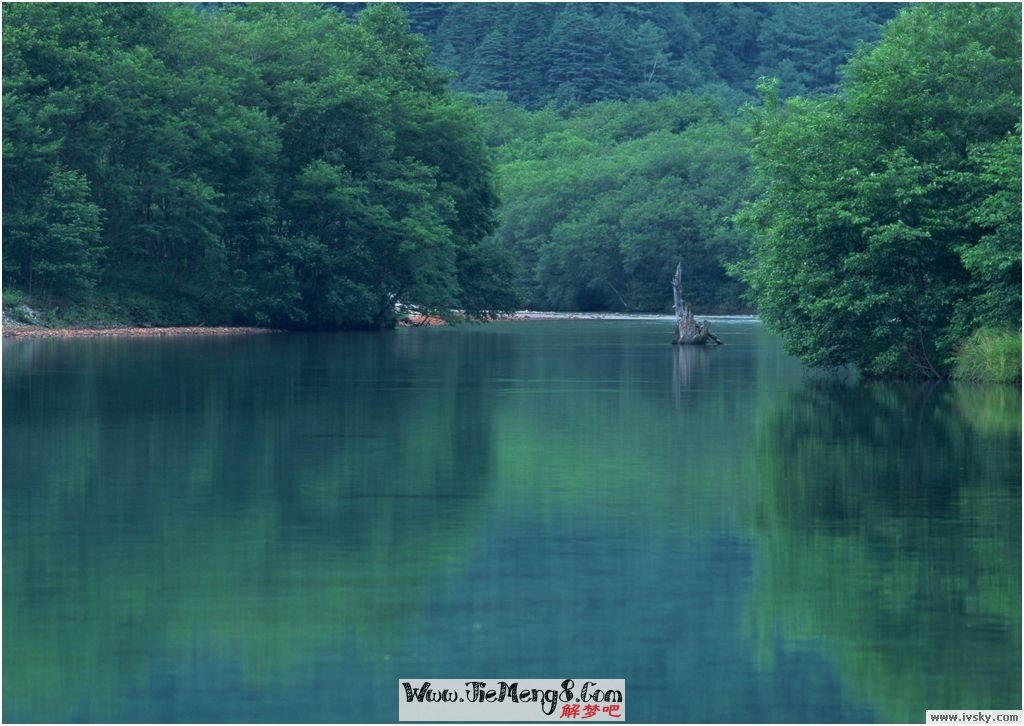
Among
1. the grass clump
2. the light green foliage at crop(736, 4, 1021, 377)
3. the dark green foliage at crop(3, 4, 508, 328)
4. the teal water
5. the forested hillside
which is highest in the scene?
the forested hillside

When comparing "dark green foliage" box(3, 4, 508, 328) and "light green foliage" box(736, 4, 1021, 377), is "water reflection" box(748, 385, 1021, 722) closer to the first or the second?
"light green foliage" box(736, 4, 1021, 377)

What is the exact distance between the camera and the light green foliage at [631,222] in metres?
114

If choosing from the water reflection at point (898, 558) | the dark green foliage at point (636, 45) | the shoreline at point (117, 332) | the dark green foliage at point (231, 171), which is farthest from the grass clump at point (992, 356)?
the dark green foliage at point (636, 45)

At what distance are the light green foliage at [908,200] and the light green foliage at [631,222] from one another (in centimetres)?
7074

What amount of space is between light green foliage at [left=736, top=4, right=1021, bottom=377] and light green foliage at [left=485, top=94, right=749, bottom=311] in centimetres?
7074

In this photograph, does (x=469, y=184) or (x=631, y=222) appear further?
(x=631, y=222)

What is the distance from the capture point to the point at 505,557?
44.7 ft

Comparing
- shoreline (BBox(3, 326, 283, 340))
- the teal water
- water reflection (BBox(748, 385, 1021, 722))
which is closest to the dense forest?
shoreline (BBox(3, 326, 283, 340))

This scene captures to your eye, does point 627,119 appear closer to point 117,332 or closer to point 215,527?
point 117,332

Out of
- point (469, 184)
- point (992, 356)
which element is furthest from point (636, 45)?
point (992, 356)

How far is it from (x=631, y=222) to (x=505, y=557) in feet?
336

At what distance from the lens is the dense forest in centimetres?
3569

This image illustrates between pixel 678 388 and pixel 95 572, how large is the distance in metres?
22.1

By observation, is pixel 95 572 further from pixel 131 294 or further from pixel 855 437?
pixel 131 294
